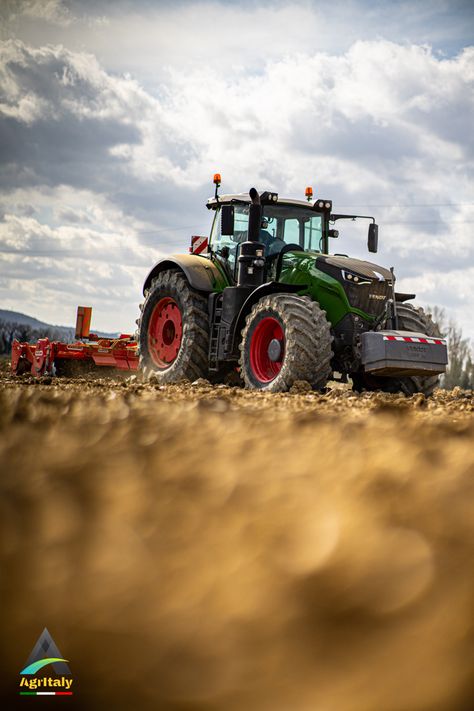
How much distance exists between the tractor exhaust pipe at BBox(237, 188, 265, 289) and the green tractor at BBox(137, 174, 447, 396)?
1cm

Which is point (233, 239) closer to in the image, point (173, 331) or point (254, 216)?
point (254, 216)

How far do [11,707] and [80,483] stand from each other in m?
0.92

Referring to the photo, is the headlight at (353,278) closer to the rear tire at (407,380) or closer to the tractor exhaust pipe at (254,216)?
the rear tire at (407,380)

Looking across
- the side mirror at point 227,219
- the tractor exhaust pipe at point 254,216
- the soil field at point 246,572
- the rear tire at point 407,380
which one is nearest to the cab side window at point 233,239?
the side mirror at point 227,219

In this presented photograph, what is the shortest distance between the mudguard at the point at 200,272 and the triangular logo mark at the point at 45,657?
7.66 meters

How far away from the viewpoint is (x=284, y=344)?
7438mm

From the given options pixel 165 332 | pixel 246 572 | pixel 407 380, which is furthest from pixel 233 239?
pixel 246 572

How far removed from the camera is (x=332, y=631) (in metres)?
1.33

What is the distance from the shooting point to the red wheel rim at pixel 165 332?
9641 millimetres

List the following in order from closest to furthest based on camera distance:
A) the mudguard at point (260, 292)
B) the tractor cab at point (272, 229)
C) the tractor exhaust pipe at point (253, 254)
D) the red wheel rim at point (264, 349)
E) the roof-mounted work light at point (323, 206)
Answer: the red wheel rim at point (264, 349), the mudguard at point (260, 292), the tractor exhaust pipe at point (253, 254), the tractor cab at point (272, 229), the roof-mounted work light at point (323, 206)

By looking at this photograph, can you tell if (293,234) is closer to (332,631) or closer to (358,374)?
(358,374)

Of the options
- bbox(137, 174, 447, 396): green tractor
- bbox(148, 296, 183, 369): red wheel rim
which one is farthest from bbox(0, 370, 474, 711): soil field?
bbox(148, 296, 183, 369): red wheel rim

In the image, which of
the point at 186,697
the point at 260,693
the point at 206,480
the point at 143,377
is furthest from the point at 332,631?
the point at 143,377

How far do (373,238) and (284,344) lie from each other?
7.76 ft
